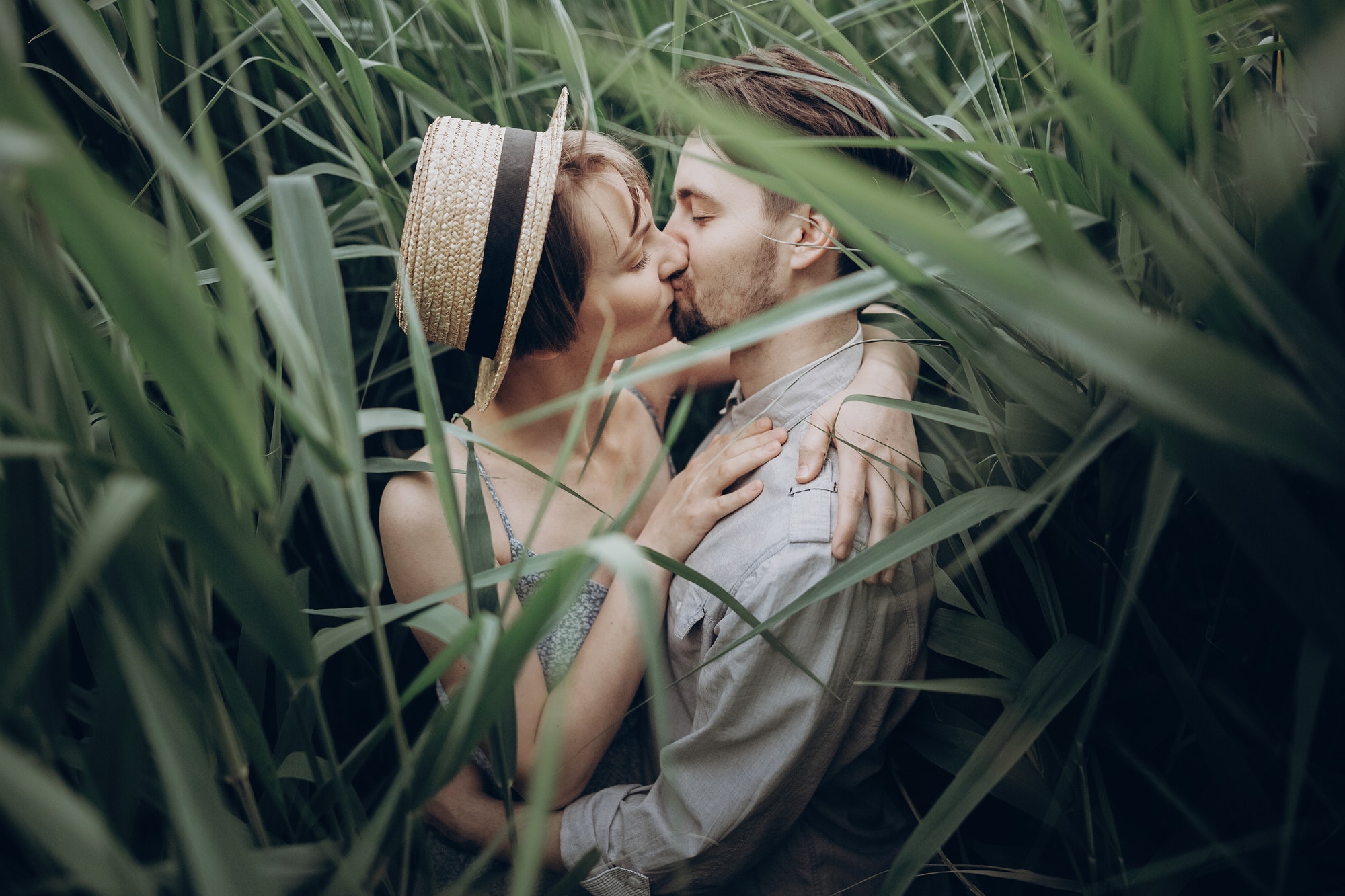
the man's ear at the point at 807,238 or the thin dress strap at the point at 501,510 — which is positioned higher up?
the man's ear at the point at 807,238

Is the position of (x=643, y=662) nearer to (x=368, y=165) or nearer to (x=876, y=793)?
(x=876, y=793)

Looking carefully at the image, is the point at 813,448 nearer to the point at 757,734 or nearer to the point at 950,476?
the point at 950,476

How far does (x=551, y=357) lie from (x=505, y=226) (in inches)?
11.9

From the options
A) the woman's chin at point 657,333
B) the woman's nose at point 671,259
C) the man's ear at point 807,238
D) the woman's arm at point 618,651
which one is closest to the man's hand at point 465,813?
the woman's arm at point 618,651

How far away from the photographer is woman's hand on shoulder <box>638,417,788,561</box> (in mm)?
1073

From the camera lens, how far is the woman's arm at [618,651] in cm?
104

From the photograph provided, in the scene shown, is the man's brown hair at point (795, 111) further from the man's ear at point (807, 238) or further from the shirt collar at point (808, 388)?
the shirt collar at point (808, 388)

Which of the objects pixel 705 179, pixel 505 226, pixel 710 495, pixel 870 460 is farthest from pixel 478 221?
pixel 870 460

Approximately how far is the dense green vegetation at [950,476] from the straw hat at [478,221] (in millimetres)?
110

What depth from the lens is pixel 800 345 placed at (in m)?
1.26

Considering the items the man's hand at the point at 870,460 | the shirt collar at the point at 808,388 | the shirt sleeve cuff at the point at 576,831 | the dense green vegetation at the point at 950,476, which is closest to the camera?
the dense green vegetation at the point at 950,476

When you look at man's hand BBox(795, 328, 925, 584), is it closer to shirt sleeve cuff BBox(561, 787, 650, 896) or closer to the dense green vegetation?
the dense green vegetation

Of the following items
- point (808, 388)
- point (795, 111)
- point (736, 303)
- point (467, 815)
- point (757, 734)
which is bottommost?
point (467, 815)

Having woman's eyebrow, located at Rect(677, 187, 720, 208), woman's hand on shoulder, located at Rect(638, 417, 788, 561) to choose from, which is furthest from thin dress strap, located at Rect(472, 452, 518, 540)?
woman's eyebrow, located at Rect(677, 187, 720, 208)
